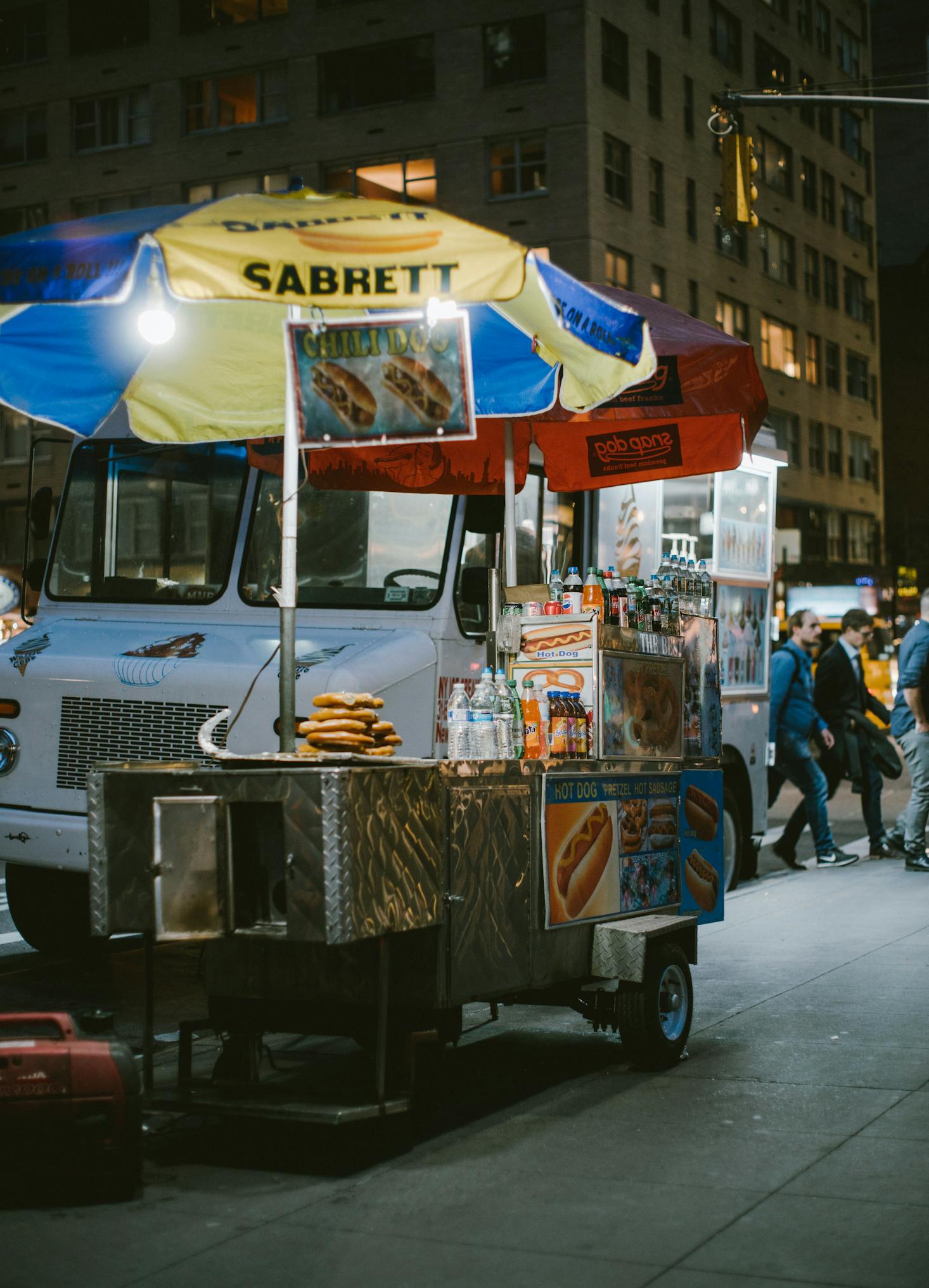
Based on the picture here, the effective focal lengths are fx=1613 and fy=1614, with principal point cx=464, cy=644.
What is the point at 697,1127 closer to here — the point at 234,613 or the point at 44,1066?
the point at 44,1066

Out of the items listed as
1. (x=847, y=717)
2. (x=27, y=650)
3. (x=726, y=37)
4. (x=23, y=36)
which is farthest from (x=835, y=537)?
(x=27, y=650)

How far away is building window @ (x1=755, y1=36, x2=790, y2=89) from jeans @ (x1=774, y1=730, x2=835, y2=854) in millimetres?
43381

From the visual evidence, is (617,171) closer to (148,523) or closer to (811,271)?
(811,271)

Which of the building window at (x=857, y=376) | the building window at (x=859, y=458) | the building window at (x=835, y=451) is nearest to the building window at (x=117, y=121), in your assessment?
the building window at (x=835, y=451)

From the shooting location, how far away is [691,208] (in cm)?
4775

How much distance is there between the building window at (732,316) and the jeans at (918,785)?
3828 centimetres

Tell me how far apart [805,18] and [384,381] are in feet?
185

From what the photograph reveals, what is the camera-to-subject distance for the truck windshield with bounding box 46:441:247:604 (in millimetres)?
8820

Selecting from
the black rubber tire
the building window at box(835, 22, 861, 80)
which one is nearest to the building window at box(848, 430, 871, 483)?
the building window at box(835, 22, 861, 80)

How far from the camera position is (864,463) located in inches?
2429

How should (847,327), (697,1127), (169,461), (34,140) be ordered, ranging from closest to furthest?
(697,1127) < (169,461) < (34,140) < (847,327)

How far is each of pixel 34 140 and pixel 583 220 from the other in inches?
717

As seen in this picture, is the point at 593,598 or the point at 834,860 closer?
the point at 593,598

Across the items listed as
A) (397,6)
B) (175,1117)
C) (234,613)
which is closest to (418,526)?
(234,613)
